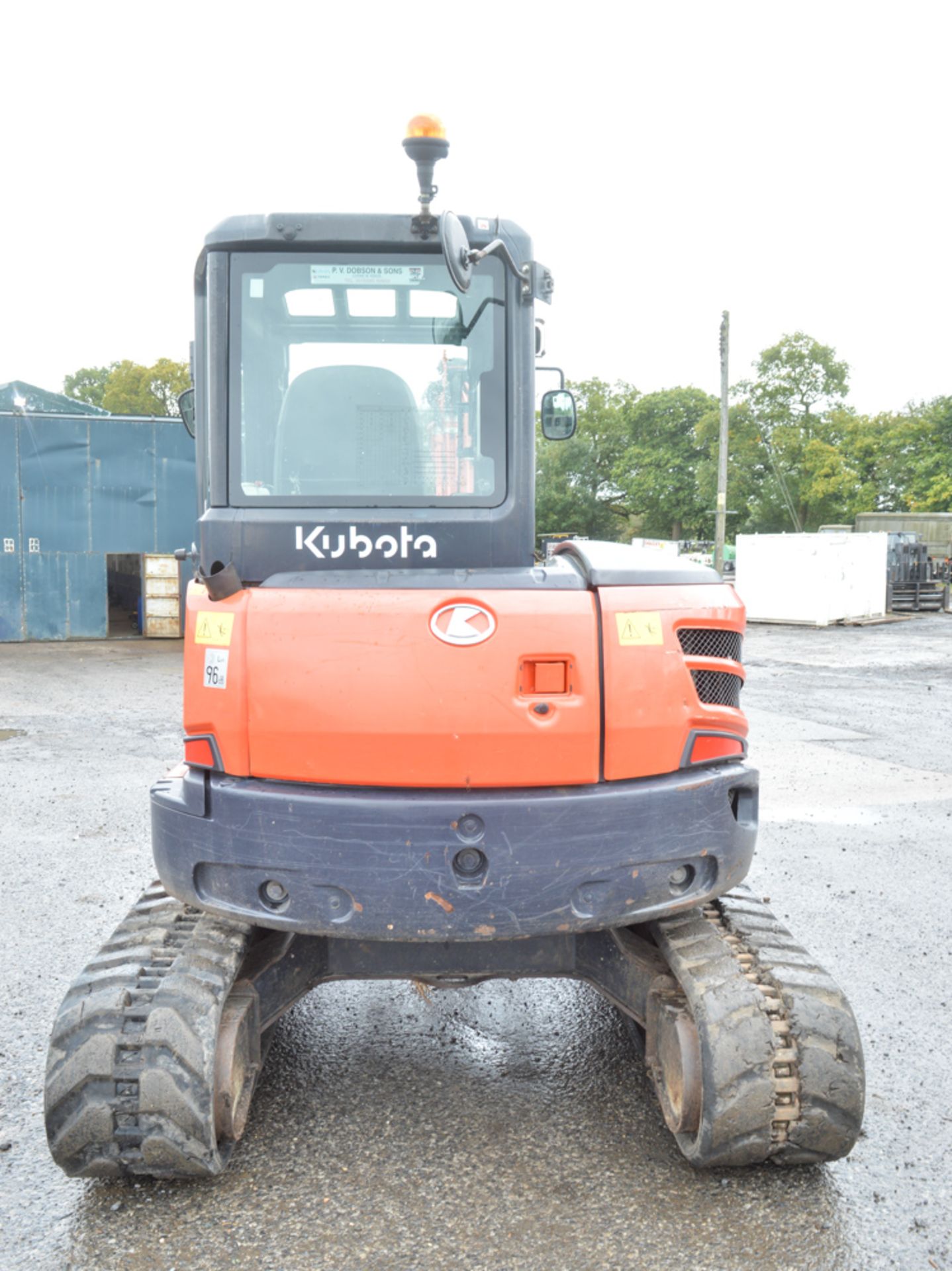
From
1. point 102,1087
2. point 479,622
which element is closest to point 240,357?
point 479,622

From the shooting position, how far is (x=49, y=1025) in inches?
174

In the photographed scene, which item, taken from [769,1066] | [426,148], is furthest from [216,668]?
[769,1066]

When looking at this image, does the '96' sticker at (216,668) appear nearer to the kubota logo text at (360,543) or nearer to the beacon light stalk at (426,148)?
the kubota logo text at (360,543)

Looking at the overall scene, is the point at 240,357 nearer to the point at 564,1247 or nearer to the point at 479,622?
the point at 479,622

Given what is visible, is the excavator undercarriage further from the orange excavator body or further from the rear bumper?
the orange excavator body

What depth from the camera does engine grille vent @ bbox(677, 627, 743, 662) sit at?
333 cm

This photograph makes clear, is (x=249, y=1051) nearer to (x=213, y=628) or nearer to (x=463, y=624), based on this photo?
(x=213, y=628)

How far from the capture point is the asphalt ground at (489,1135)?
307 cm

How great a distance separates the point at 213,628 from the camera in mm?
3250

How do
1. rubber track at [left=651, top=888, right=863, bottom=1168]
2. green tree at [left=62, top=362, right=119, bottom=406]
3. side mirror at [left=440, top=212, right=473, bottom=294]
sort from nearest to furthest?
side mirror at [left=440, top=212, right=473, bottom=294] < rubber track at [left=651, top=888, right=863, bottom=1168] < green tree at [left=62, top=362, right=119, bottom=406]

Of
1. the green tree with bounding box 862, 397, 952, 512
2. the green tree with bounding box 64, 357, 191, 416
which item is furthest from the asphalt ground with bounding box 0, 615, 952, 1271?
the green tree with bounding box 64, 357, 191, 416

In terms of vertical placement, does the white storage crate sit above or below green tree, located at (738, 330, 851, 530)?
below

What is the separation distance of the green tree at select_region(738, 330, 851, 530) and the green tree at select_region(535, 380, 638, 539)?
10960 millimetres

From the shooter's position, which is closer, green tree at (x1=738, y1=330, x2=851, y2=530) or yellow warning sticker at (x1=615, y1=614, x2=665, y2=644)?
yellow warning sticker at (x1=615, y1=614, x2=665, y2=644)
